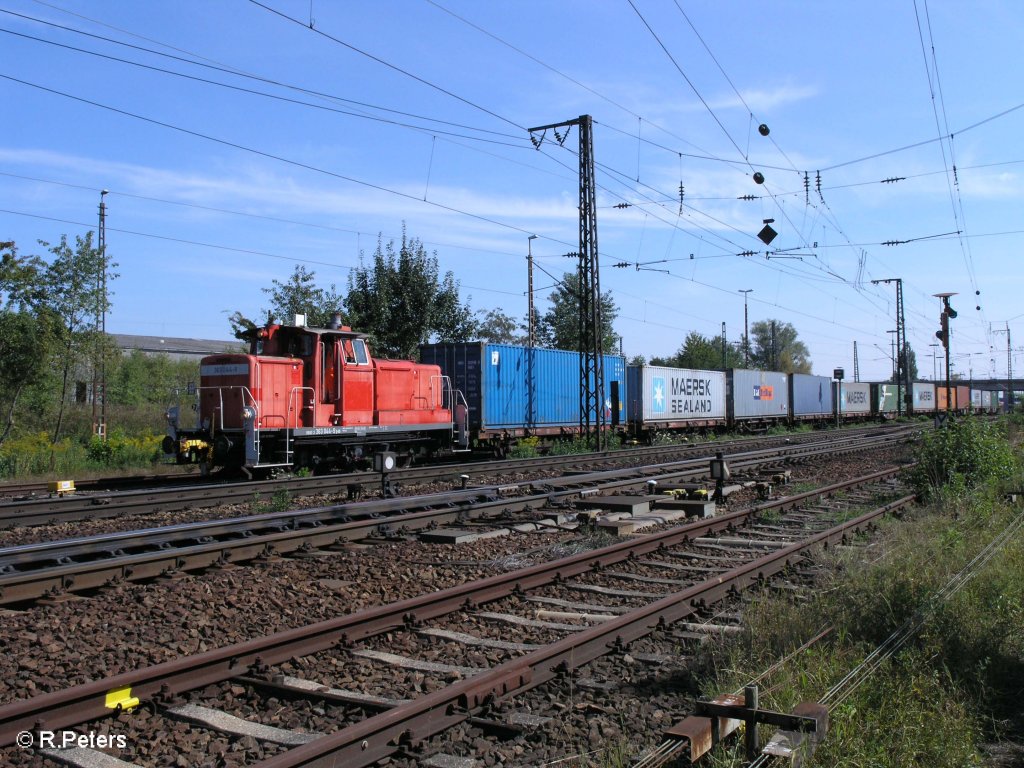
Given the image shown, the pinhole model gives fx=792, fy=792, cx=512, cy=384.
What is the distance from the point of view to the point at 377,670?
17.6 ft

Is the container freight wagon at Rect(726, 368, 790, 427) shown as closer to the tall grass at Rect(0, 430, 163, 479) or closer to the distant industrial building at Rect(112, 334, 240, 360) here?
the tall grass at Rect(0, 430, 163, 479)

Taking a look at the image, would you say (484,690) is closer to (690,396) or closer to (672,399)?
(672,399)

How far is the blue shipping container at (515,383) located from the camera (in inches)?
953

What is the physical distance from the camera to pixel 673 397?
113 feet

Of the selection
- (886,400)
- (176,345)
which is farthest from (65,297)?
(176,345)

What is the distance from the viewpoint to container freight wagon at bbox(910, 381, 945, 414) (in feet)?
207

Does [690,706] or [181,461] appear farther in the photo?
[181,461]

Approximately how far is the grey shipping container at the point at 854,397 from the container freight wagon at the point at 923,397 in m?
7.77

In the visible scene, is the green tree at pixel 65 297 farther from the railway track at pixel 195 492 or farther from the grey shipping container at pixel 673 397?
the grey shipping container at pixel 673 397

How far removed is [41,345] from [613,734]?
2079 centimetres

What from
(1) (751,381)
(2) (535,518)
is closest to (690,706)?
(2) (535,518)

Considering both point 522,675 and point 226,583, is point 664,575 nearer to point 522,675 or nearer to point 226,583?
point 522,675

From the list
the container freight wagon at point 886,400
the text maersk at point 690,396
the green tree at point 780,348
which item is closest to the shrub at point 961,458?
the text maersk at point 690,396

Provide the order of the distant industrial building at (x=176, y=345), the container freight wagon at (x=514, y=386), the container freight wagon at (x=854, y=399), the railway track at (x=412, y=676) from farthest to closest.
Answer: the distant industrial building at (x=176, y=345), the container freight wagon at (x=854, y=399), the container freight wagon at (x=514, y=386), the railway track at (x=412, y=676)
